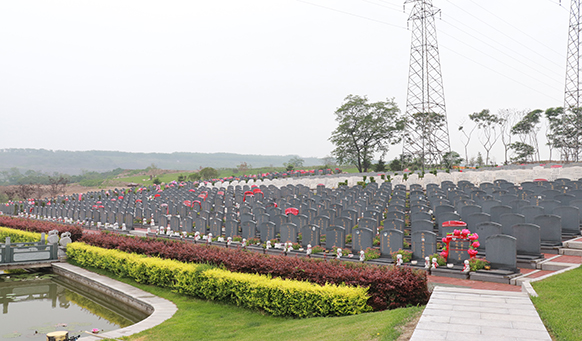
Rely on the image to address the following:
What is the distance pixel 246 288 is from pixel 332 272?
1.97 m

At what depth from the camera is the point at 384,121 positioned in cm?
6078

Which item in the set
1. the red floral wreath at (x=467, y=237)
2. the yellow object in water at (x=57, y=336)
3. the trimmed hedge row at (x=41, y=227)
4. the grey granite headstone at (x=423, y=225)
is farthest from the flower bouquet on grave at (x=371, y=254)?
the trimmed hedge row at (x=41, y=227)

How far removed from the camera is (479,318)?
583 cm

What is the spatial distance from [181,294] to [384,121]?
176 feet

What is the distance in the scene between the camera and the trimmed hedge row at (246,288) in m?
7.72

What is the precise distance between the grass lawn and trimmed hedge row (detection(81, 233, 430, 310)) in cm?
87

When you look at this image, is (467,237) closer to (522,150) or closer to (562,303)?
(562,303)

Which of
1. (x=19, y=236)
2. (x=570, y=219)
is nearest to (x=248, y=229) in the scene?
(x=570, y=219)

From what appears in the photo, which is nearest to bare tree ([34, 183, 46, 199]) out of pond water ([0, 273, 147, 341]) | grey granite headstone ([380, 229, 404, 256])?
pond water ([0, 273, 147, 341])

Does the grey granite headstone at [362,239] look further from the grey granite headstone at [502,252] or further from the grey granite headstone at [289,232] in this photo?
the grey granite headstone at [502,252]

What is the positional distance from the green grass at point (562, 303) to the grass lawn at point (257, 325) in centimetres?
177

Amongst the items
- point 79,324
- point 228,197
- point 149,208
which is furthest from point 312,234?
point 149,208

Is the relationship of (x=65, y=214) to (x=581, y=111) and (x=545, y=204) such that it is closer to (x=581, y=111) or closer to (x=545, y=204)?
(x=545, y=204)

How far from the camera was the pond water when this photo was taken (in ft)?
31.2
